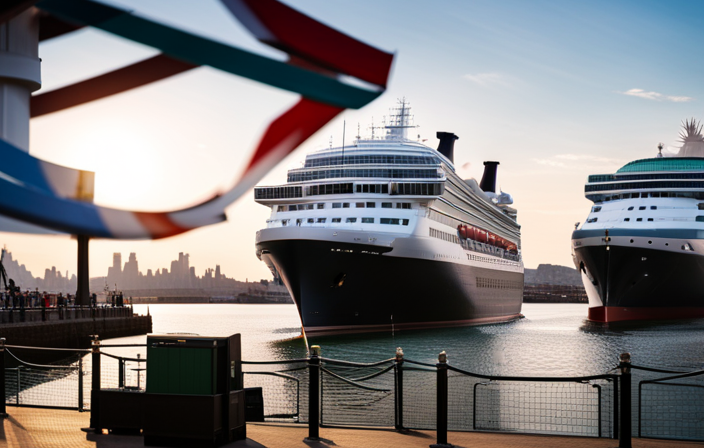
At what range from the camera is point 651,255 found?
57750mm

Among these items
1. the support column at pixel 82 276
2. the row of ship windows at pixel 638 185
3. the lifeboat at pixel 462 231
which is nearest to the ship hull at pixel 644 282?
the row of ship windows at pixel 638 185

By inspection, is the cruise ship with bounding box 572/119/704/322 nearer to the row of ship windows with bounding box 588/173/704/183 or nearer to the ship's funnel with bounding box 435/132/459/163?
the row of ship windows with bounding box 588/173/704/183

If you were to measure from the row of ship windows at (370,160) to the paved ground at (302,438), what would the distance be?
130ft

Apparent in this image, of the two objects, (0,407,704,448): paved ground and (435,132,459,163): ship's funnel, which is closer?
(0,407,704,448): paved ground

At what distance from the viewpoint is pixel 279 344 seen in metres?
47.7

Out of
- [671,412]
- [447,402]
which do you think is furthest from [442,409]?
[671,412]

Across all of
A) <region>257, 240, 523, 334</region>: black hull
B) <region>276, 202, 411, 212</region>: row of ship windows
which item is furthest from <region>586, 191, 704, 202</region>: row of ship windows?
<region>276, 202, 411, 212</region>: row of ship windows

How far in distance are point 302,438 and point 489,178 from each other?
77085 millimetres

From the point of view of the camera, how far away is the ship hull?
190 feet

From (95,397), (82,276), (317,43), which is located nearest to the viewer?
(317,43)

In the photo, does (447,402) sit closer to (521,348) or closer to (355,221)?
(521,348)

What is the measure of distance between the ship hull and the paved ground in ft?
165

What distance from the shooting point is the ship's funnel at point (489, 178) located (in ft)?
281

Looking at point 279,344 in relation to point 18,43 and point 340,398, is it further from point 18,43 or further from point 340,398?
point 18,43
